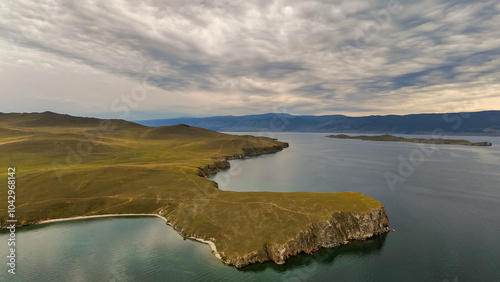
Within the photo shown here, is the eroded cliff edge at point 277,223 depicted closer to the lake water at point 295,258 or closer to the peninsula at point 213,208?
the peninsula at point 213,208

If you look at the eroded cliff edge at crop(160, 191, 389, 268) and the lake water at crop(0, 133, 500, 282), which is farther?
the eroded cliff edge at crop(160, 191, 389, 268)

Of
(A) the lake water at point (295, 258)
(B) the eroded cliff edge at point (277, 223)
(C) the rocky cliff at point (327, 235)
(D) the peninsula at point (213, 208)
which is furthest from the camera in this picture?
(D) the peninsula at point (213, 208)

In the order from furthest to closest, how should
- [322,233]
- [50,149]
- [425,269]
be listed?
[50,149], [322,233], [425,269]

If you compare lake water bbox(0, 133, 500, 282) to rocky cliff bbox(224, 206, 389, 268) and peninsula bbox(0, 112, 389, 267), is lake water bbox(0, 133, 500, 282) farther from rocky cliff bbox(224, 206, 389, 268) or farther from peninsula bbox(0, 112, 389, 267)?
peninsula bbox(0, 112, 389, 267)

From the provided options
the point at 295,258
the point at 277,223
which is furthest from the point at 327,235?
the point at 277,223

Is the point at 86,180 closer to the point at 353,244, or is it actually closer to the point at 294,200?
the point at 294,200

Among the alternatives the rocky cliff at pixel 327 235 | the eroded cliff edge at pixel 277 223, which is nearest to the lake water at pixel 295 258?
the rocky cliff at pixel 327 235

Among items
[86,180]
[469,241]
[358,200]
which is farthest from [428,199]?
[86,180]

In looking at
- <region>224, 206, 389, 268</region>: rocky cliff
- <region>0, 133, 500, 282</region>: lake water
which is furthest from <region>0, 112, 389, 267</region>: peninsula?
<region>0, 133, 500, 282</region>: lake water
